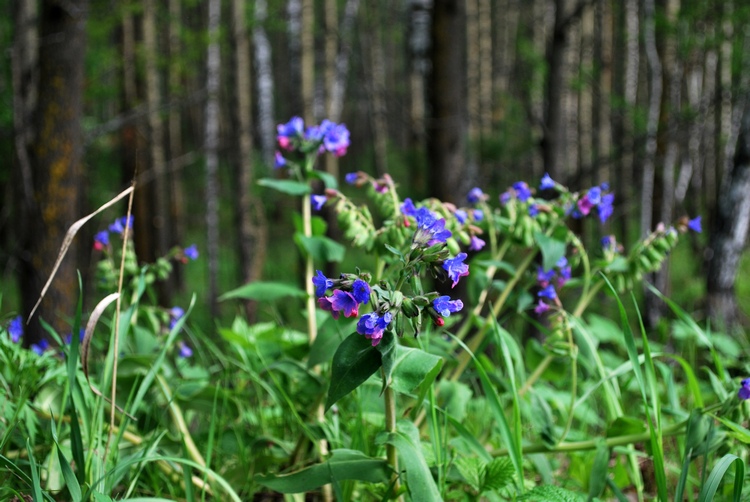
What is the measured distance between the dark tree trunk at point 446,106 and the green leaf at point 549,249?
11.5 feet

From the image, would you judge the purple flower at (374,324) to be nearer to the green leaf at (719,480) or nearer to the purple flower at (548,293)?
the green leaf at (719,480)

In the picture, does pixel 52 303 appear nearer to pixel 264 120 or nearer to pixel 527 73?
pixel 264 120

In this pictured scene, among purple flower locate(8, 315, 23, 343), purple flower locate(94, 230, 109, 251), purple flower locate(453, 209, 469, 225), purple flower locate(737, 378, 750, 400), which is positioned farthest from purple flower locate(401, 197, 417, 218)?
purple flower locate(8, 315, 23, 343)

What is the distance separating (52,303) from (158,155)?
5.06 metres

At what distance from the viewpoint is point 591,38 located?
1185 centimetres

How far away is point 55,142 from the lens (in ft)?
13.6

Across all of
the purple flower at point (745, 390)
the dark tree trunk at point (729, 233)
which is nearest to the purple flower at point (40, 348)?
the purple flower at point (745, 390)

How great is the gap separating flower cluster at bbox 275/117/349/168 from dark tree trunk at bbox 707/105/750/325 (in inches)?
103

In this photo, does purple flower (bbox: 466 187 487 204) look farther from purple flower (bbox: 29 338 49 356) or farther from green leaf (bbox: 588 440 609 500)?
purple flower (bbox: 29 338 49 356)

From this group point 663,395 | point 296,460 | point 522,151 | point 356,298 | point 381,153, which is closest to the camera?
point 356,298

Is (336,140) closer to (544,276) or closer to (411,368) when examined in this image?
(544,276)

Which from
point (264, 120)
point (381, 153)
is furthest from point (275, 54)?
point (264, 120)

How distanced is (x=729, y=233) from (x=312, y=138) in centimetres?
269

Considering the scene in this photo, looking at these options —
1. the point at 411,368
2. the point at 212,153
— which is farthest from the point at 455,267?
the point at 212,153
